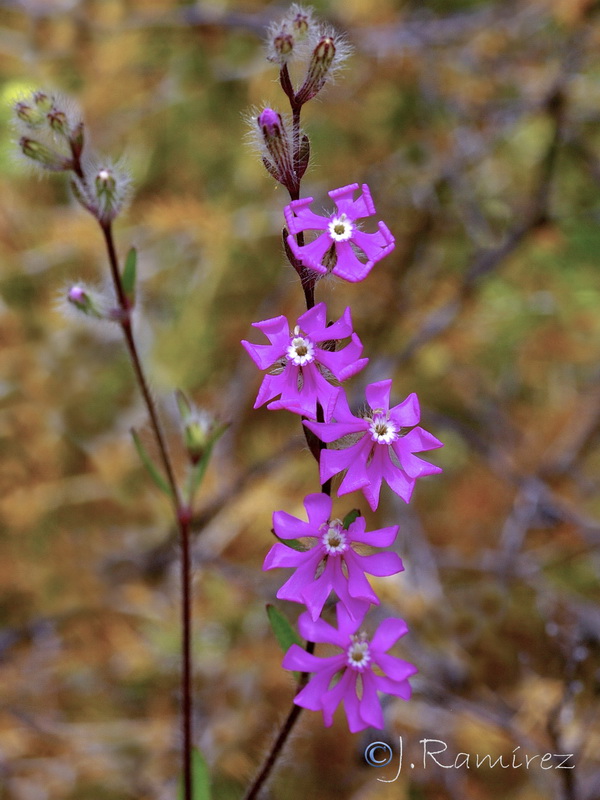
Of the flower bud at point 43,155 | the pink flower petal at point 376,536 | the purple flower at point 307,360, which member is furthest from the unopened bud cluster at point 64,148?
the pink flower petal at point 376,536

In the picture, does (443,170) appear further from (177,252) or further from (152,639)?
(152,639)

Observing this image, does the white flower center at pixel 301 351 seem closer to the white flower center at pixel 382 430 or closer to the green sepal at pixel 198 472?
the white flower center at pixel 382 430

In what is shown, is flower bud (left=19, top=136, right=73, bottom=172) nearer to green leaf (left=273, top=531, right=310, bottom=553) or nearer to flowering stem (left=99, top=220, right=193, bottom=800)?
flowering stem (left=99, top=220, right=193, bottom=800)

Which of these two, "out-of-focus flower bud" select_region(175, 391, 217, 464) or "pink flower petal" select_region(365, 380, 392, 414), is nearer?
"pink flower petal" select_region(365, 380, 392, 414)

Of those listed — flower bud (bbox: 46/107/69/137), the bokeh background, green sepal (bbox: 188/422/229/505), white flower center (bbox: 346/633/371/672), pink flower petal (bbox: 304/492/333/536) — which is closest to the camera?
pink flower petal (bbox: 304/492/333/536)

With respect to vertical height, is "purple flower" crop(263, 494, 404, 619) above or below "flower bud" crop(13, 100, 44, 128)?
below

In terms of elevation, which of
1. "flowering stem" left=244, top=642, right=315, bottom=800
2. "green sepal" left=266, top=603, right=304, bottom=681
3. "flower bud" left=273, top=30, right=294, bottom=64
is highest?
"flower bud" left=273, top=30, right=294, bottom=64

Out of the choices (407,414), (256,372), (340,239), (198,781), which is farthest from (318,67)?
(256,372)

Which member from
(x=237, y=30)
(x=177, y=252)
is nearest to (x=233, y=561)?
(x=177, y=252)

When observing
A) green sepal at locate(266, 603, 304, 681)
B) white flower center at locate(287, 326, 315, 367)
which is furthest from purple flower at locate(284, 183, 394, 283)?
green sepal at locate(266, 603, 304, 681)
